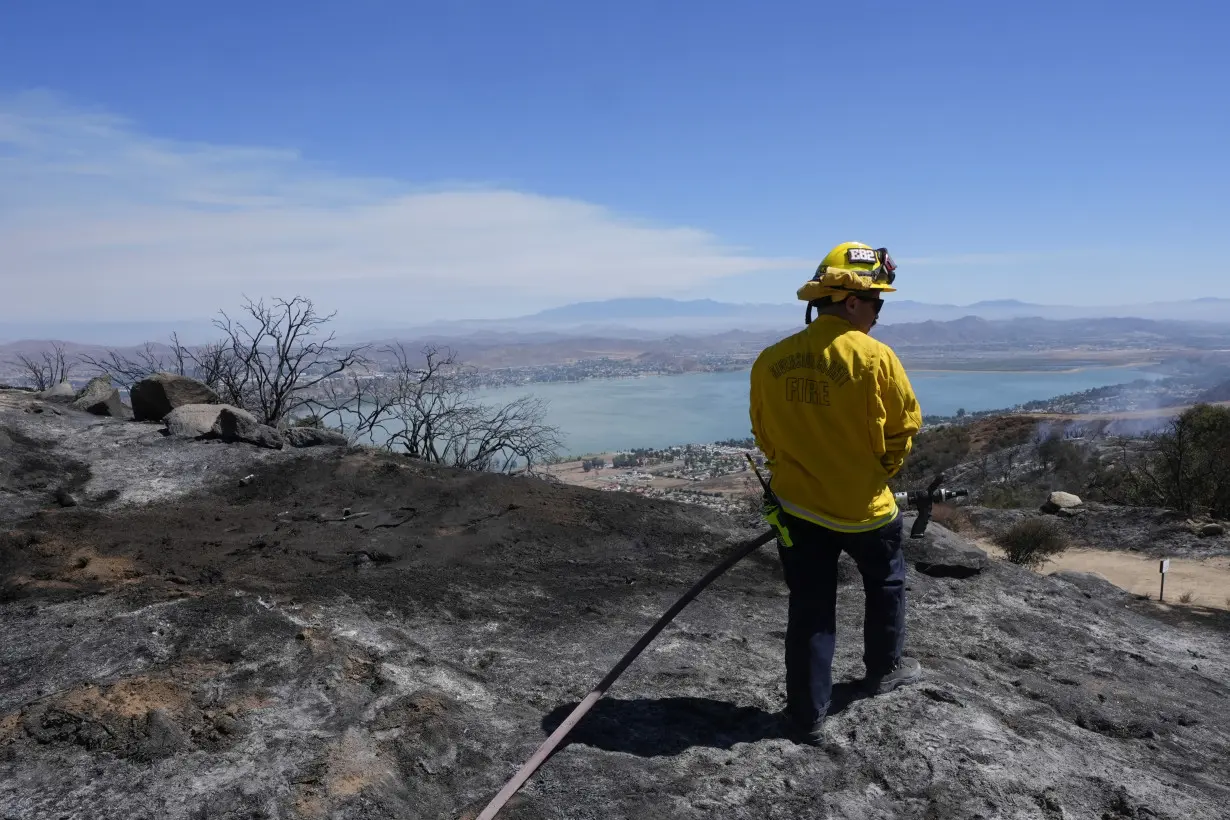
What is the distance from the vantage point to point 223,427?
29.3 feet

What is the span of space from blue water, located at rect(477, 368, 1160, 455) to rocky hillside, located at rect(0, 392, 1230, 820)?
29825 millimetres

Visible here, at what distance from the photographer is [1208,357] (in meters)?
59.4

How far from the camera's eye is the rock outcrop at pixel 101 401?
34.0ft

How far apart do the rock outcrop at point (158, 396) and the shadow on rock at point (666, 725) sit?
860 centimetres

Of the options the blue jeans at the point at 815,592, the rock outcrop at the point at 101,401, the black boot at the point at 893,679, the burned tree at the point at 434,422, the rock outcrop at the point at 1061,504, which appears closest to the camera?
the blue jeans at the point at 815,592

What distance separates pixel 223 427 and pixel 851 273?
7.99 m

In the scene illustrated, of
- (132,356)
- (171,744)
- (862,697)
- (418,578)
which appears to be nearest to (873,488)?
(862,697)

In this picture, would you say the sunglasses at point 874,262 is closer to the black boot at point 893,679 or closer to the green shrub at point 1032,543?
the black boot at point 893,679

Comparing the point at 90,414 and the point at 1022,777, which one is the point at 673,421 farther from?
the point at 1022,777

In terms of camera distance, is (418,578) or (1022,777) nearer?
(1022,777)

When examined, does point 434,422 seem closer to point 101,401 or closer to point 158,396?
point 158,396

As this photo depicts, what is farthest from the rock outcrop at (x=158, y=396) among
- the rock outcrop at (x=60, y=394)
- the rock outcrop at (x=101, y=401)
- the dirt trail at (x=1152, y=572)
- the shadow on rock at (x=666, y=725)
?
the dirt trail at (x=1152, y=572)

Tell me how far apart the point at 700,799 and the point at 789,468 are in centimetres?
140

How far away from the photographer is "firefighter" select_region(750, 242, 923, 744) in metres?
3.21
